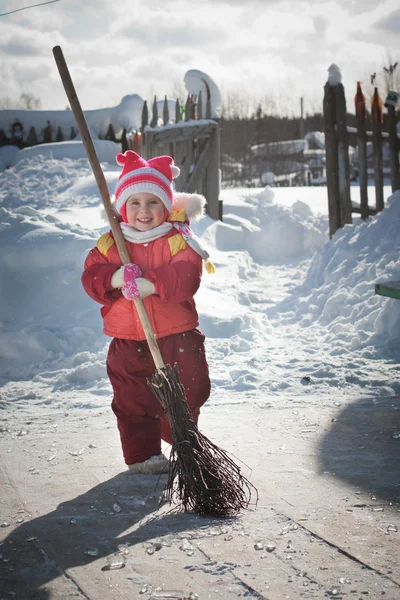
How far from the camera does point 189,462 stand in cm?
275

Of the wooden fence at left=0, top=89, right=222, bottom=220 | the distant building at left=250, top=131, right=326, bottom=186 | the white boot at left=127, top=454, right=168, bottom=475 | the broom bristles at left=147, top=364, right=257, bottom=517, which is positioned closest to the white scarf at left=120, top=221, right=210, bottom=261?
the broom bristles at left=147, top=364, right=257, bottom=517

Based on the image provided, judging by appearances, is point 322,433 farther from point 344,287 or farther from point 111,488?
point 344,287

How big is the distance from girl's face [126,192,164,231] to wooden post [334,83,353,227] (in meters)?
5.34

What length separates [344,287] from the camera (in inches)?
259

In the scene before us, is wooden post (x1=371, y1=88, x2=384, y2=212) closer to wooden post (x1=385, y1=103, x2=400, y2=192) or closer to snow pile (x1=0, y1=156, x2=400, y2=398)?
wooden post (x1=385, y1=103, x2=400, y2=192)

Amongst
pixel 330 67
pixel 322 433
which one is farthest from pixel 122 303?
pixel 330 67

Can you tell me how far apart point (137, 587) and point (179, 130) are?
8.43 meters

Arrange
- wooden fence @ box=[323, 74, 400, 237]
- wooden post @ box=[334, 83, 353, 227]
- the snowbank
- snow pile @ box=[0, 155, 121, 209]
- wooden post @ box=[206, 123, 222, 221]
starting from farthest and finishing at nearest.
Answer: snow pile @ box=[0, 155, 121, 209] < wooden post @ box=[206, 123, 222, 221] < wooden post @ box=[334, 83, 353, 227] < wooden fence @ box=[323, 74, 400, 237] < the snowbank

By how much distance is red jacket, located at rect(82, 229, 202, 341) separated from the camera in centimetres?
307

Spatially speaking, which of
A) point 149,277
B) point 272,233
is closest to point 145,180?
point 149,277

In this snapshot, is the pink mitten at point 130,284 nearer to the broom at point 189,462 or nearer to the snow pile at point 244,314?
the broom at point 189,462

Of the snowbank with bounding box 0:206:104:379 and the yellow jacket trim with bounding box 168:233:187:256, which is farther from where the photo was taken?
the snowbank with bounding box 0:206:104:379

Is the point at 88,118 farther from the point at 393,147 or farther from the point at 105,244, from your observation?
the point at 105,244

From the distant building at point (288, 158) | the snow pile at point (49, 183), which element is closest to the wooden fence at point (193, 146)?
the snow pile at point (49, 183)
